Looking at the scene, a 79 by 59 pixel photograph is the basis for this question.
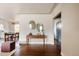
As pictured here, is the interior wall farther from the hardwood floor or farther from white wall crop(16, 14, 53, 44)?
white wall crop(16, 14, 53, 44)

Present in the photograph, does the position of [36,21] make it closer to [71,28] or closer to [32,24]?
[32,24]

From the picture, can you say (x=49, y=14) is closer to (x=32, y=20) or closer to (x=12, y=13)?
(x=32, y=20)

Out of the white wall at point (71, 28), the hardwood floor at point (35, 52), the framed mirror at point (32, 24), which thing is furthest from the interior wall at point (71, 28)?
the framed mirror at point (32, 24)

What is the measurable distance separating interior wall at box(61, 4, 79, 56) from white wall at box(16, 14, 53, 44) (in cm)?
290

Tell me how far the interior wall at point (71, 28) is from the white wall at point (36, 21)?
9.52 ft

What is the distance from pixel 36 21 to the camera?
Result: 7.15 m

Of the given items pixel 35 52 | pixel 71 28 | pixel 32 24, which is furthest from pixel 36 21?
pixel 71 28

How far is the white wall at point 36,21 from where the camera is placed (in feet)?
22.0

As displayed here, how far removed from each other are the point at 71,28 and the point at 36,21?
3.68 m

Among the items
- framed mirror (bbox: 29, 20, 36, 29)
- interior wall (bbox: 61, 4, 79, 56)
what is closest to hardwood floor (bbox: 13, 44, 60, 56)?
interior wall (bbox: 61, 4, 79, 56)

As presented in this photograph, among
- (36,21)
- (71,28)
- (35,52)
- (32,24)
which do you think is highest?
(36,21)

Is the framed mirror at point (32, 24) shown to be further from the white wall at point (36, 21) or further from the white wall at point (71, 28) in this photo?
the white wall at point (71, 28)

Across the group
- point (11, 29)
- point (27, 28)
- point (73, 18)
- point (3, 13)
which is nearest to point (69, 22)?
point (73, 18)

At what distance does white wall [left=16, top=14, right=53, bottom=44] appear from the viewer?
6.70 m
